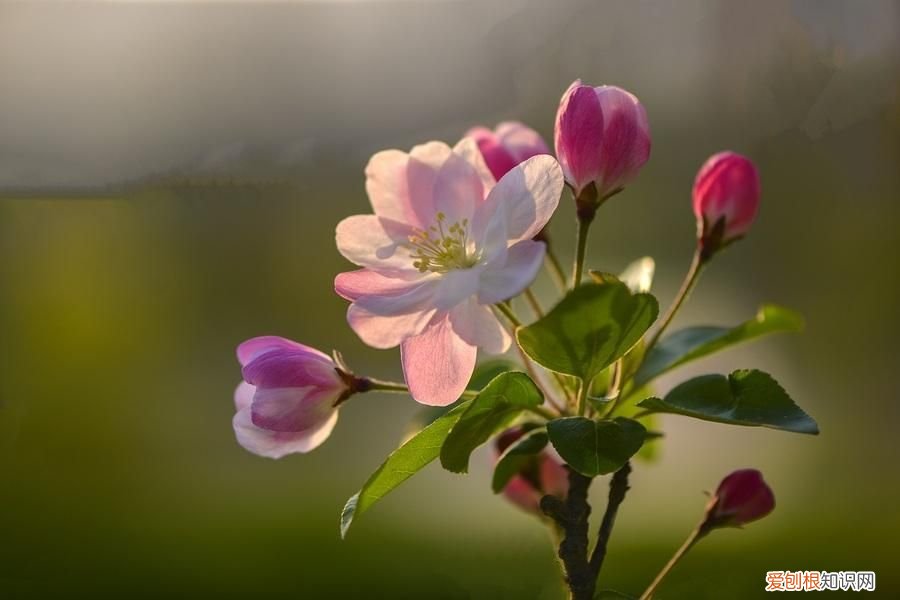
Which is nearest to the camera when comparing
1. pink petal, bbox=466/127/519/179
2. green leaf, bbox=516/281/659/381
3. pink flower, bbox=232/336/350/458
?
green leaf, bbox=516/281/659/381

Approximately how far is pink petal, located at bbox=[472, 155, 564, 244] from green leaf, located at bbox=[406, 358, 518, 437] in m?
0.22

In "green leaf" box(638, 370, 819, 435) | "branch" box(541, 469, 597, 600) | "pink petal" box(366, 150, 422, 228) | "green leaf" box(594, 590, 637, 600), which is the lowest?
"green leaf" box(594, 590, 637, 600)

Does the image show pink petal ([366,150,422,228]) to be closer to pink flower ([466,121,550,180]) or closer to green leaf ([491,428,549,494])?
pink flower ([466,121,550,180])

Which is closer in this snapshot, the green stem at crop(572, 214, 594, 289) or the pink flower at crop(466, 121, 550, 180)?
the green stem at crop(572, 214, 594, 289)

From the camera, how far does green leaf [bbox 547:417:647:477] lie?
0.58 m

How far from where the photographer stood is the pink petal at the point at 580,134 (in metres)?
0.65

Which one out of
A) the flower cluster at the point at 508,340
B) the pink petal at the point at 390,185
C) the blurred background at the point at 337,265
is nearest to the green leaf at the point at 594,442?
the flower cluster at the point at 508,340

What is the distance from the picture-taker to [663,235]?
8.48 feet

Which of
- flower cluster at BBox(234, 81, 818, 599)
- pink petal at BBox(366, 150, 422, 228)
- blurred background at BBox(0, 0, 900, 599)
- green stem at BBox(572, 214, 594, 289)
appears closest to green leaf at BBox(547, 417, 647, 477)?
flower cluster at BBox(234, 81, 818, 599)

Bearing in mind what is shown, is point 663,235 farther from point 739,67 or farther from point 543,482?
point 543,482

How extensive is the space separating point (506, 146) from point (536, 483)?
0.30m

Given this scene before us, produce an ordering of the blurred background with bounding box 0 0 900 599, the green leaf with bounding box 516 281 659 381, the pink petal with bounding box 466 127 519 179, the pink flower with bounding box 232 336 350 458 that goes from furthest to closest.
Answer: the blurred background with bounding box 0 0 900 599 → the pink petal with bounding box 466 127 519 179 → the pink flower with bounding box 232 336 350 458 → the green leaf with bounding box 516 281 659 381

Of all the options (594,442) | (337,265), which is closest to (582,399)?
(594,442)

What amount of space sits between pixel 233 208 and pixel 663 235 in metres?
1.18
